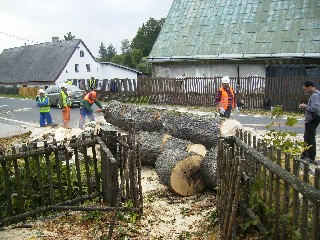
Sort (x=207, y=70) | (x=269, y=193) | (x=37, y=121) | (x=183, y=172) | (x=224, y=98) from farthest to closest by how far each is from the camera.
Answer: (x=207, y=70) < (x=37, y=121) < (x=224, y=98) < (x=183, y=172) < (x=269, y=193)

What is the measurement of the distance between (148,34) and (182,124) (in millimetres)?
48200

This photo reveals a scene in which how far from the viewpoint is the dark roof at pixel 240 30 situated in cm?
1933

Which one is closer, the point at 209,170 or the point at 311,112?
the point at 209,170

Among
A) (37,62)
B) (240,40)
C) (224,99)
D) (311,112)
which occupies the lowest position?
(311,112)

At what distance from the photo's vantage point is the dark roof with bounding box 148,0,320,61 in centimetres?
1933

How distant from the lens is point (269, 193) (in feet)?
12.8

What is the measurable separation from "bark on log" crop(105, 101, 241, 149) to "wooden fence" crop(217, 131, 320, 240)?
2.58 m

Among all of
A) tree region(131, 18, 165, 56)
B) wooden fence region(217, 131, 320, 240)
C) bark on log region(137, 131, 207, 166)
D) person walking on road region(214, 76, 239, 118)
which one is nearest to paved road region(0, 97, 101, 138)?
bark on log region(137, 131, 207, 166)

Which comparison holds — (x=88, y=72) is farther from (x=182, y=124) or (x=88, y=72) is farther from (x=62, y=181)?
(x=62, y=181)

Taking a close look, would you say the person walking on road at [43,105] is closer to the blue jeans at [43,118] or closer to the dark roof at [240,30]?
the blue jeans at [43,118]

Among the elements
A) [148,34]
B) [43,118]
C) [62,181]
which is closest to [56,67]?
[148,34]

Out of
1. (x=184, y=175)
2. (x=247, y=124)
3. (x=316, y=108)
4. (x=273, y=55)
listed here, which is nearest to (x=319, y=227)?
(x=184, y=175)

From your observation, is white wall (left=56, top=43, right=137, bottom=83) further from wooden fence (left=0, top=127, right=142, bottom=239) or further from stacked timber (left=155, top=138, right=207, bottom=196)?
wooden fence (left=0, top=127, right=142, bottom=239)

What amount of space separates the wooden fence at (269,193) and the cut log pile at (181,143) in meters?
1.09
